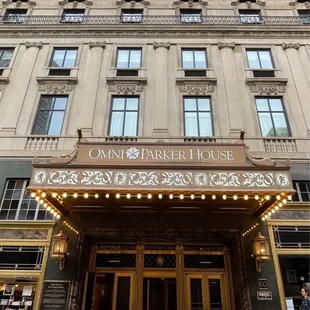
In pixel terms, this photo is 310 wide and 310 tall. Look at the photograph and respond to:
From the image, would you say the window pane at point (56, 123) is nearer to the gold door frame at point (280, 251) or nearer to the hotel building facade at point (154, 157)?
the hotel building facade at point (154, 157)

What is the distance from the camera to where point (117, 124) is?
12.8 meters

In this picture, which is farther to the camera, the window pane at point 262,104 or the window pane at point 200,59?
the window pane at point 200,59

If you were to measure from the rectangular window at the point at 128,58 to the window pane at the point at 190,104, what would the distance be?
3.06 meters

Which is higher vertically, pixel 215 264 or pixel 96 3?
pixel 96 3

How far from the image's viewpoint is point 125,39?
607 inches

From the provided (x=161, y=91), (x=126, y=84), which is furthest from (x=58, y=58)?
(x=161, y=91)

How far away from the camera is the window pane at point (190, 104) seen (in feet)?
43.6

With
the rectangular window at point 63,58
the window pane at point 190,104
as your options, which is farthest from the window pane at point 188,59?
the rectangular window at point 63,58

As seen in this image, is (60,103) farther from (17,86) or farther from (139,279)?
(139,279)

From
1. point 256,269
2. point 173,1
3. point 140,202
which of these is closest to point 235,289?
point 256,269

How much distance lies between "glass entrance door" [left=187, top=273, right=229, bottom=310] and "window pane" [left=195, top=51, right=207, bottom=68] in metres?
9.65

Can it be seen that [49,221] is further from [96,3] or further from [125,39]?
[96,3]

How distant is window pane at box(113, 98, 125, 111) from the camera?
43.6ft

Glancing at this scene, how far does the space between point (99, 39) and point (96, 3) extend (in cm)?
331
